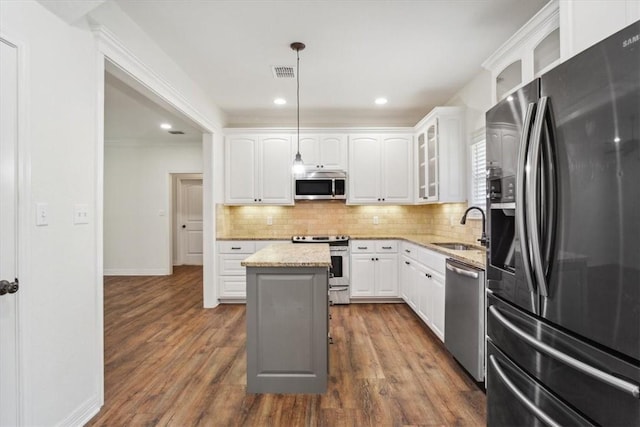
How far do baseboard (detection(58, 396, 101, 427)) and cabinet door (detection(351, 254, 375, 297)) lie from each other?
3.05 metres

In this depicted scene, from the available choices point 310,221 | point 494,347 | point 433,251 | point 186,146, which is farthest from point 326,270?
point 186,146

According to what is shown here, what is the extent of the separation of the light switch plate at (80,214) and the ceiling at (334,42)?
1.48m

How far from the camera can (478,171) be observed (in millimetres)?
3572

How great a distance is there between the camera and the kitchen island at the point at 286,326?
231 cm

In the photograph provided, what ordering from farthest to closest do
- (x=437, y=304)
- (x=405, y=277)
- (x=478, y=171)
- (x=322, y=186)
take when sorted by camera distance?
(x=322, y=186) < (x=405, y=277) < (x=478, y=171) < (x=437, y=304)

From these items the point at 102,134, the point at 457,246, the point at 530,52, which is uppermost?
the point at 530,52

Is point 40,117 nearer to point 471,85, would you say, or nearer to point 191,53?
point 191,53

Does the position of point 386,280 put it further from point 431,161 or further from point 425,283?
point 431,161

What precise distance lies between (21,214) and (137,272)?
564 cm

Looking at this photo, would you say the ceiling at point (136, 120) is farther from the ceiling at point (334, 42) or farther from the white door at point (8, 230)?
the white door at point (8, 230)

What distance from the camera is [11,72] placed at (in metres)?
1.54

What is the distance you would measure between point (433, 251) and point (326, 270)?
55.2 inches

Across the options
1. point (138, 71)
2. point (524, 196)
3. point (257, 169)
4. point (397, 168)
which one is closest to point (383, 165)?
point (397, 168)

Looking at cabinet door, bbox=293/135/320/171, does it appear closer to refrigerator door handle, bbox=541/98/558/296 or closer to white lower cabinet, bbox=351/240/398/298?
white lower cabinet, bbox=351/240/398/298
